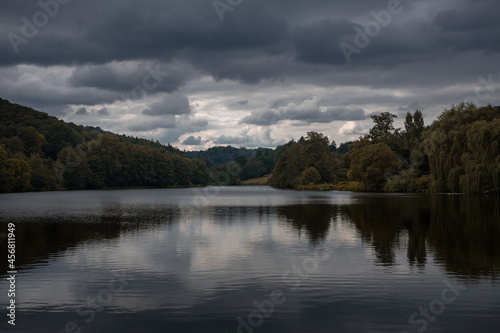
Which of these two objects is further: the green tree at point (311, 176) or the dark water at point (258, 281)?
the green tree at point (311, 176)

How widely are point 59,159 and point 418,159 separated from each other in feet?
356

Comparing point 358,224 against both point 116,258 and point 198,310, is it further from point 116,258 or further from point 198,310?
point 198,310

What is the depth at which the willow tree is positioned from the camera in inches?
2603

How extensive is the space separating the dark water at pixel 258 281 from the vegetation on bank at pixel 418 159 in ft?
135

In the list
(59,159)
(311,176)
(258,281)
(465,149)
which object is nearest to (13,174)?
(59,159)

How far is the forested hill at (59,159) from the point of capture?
4670 inches

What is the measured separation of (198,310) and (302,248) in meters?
11.8

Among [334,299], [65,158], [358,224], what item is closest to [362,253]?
[334,299]

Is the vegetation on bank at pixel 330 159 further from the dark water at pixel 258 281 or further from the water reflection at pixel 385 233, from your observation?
the dark water at pixel 258 281

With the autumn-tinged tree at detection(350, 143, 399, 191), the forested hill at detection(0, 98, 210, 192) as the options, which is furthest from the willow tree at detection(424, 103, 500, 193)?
the forested hill at detection(0, 98, 210, 192)

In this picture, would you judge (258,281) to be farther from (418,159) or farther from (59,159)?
(59,159)

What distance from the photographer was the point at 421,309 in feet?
42.5

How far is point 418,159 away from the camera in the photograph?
100375 millimetres

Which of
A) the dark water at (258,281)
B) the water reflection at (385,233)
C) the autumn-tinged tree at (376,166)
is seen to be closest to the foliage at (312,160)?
the autumn-tinged tree at (376,166)
